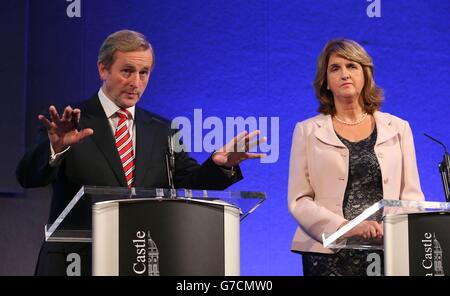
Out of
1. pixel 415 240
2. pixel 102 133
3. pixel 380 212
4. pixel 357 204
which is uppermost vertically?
pixel 102 133

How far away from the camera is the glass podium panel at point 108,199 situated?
10.4 ft

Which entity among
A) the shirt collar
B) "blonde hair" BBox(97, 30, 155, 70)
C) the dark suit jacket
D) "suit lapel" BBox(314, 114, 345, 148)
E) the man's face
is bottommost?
the dark suit jacket

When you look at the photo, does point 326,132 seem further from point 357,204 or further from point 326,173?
point 357,204

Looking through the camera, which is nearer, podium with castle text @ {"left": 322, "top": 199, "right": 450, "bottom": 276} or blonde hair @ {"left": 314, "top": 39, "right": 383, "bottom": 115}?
podium with castle text @ {"left": 322, "top": 199, "right": 450, "bottom": 276}

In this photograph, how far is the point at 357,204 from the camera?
185 inches

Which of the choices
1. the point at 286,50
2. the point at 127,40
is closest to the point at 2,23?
the point at 127,40

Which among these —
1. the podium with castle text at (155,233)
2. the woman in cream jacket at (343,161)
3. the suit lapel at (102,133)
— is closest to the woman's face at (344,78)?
the woman in cream jacket at (343,161)

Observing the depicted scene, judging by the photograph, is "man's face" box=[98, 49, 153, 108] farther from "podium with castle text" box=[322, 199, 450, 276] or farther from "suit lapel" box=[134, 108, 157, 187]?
"podium with castle text" box=[322, 199, 450, 276]

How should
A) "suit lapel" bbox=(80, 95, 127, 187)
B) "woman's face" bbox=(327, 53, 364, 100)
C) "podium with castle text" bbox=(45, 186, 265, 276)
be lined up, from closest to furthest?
"podium with castle text" bbox=(45, 186, 265, 276) → "suit lapel" bbox=(80, 95, 127, 187) → "woman's face" bbox=(327, 53, 364, 100)

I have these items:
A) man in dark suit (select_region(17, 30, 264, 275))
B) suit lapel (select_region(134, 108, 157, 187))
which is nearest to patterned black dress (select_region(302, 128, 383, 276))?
man in dark suit (select_region(17, 30, 264, 275))

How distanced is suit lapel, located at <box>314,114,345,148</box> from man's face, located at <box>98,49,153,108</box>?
3.29 ft

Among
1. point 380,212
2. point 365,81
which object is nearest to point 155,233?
point 380,212

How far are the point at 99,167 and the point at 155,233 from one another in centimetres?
159

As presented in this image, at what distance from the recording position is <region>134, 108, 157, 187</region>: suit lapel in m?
4.61
